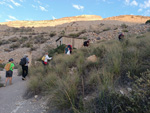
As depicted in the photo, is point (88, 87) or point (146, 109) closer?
point (146, 109)

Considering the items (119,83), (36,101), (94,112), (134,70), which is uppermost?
(134,70)

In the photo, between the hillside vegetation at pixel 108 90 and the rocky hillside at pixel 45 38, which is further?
the rocky hillside at pixel 45 38

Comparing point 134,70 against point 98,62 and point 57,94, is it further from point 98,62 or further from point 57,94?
point 57,94

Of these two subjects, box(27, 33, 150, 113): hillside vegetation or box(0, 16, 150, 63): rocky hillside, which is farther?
box(0, 16, 150, 63): rocky hillside

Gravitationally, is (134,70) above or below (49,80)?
above

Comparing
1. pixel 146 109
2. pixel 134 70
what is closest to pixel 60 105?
pixel 146 109

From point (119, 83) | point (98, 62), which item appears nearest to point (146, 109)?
point (119, 83)

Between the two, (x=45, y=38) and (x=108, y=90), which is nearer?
(x=108, y=90)

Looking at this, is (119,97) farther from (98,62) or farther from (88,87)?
(98,62)

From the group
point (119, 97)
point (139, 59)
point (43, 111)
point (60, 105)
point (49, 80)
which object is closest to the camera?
point (119, 97)

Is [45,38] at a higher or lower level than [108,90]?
higher

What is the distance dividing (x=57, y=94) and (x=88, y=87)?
0.93 m

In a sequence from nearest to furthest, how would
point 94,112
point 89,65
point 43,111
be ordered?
point 94,112 → point 43,111 → point 89,65

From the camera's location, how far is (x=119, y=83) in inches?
122
